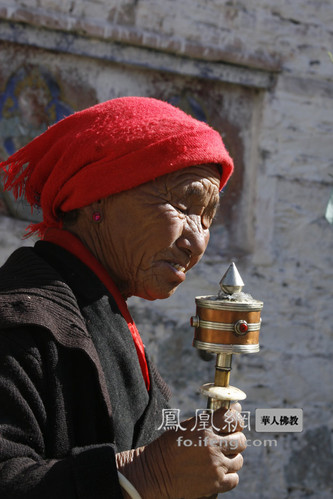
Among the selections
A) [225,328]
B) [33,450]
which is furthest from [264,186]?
[33,450]

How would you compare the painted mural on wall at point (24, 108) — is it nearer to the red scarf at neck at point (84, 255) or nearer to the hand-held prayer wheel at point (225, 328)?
the red scarf at neck at point (84, 255)

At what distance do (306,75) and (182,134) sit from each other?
301 centimetres

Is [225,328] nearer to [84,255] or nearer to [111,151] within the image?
[84,255]

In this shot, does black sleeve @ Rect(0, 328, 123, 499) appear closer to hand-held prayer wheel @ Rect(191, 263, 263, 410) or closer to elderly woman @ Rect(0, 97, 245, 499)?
elderly woman @ Rect(0, 97, 245, 499)

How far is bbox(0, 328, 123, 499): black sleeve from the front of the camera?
1526 millimetres

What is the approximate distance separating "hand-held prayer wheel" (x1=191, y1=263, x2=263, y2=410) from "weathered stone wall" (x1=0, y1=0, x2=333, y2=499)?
234cm

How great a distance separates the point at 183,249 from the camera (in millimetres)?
2020

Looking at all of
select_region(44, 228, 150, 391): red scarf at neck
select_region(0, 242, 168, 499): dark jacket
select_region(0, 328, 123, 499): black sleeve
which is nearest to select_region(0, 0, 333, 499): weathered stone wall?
select_region(44, 228, 150, 391): red scarf at neck

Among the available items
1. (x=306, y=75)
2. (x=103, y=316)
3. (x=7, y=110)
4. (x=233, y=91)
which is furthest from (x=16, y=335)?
(x=306, y=75)

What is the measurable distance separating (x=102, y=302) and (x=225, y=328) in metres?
0.38

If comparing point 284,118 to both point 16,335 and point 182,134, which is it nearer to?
point 182,134

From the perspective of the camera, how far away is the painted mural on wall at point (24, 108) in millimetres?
3938

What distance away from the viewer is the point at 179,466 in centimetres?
163

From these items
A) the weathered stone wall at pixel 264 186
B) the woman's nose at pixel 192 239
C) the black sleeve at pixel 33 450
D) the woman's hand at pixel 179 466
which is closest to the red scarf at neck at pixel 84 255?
the woman's nose at pixel 192 239
